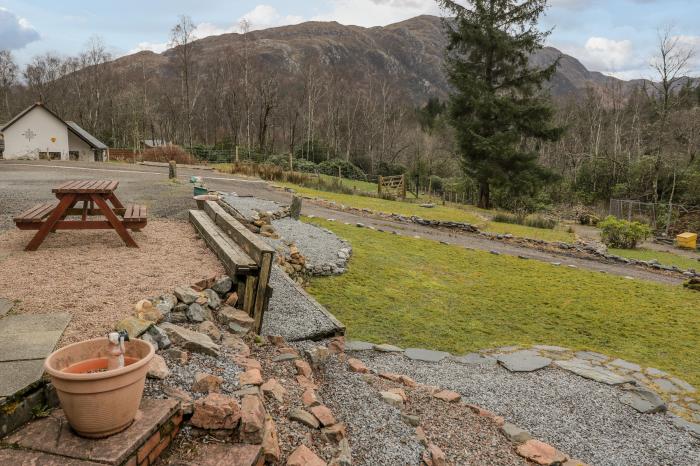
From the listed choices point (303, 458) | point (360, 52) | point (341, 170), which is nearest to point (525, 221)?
point (303, 458)

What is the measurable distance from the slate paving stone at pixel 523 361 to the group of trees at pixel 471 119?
1809cm

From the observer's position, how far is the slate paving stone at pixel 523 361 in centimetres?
509

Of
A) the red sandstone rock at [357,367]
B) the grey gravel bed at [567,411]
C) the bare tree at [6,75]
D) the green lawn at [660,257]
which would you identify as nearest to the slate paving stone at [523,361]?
the grey gravel bed at [567,411]

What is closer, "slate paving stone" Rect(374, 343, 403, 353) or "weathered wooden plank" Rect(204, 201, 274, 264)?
"weathered wooden plank" Rect(204, 201, 274, 264)

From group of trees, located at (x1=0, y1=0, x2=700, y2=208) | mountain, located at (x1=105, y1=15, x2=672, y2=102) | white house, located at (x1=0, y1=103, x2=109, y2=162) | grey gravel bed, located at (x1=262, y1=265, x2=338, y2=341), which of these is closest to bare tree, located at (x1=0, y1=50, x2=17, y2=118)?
group of trees, located at (x1=0, y1=0, x2=700, y2=208)

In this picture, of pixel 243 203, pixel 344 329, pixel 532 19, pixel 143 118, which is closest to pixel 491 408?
pixel 344 329

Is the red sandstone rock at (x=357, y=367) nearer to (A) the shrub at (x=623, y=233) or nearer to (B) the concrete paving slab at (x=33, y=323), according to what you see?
(B) the concrete paving slab at (x=33, y=323)

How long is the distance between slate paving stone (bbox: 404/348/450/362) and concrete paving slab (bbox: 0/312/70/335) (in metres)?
3.57

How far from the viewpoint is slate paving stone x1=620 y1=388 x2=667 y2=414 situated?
433 cm

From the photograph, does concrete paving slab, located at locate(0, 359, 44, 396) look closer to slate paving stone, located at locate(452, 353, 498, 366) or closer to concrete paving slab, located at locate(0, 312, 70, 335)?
concrete paving slab, located at locate(0, 312, 70, 335)

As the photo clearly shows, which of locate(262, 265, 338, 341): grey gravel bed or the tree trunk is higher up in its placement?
the tree trunk

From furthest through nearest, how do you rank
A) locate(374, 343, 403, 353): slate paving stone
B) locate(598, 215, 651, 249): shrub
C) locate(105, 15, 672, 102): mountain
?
1. locate(105, 15, 672, 102): mountain
2. locate(598, 215, 651, 249): shrub
3. locate(374, 343, 403, 353): slate paving stone

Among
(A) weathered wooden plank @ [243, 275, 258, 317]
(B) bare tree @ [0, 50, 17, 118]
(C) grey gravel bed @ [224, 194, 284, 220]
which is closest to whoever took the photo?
(A) weathered wooden plank @ [243, 275, 258, 317]

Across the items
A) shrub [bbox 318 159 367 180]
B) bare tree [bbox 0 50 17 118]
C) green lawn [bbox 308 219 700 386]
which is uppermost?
bare tree [bbox 0 50 17 118]
